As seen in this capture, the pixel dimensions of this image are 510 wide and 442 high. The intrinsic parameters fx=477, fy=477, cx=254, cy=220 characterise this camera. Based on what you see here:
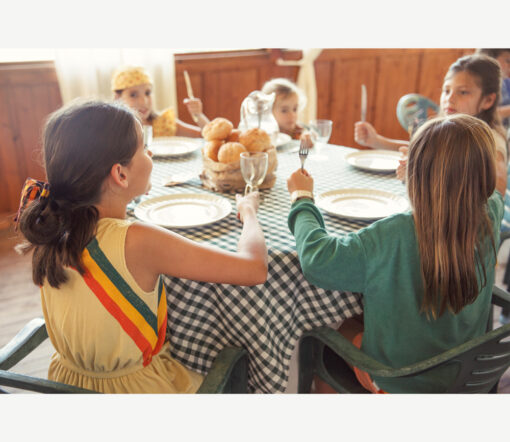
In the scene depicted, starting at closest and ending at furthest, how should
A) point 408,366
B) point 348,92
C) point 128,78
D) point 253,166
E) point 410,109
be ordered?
point 408,366, point 253,166, point 410,109, point 128,78, point 348,92

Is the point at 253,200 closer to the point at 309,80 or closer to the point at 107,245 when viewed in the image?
the point at 107,245

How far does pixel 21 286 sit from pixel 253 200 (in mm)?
1852

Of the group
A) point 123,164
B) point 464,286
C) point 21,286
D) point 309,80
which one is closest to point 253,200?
point 123,164

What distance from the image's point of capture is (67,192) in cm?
101

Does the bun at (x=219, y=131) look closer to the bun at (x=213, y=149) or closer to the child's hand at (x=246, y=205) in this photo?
the bun at (x=213, y=149)

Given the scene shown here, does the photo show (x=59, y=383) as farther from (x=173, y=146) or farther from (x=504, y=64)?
(x=504, y=64)

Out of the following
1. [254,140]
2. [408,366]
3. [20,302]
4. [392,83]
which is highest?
[254,140]

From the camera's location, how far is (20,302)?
2.46 metres

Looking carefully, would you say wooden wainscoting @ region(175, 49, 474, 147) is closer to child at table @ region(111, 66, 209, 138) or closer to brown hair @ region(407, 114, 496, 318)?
child at table @ region(111, 66, 209, 138)

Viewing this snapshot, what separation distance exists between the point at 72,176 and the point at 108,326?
1.09 feet

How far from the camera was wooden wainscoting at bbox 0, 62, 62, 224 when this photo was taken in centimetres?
298

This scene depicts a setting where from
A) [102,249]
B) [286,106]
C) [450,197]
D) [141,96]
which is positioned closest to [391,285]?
[450,197]

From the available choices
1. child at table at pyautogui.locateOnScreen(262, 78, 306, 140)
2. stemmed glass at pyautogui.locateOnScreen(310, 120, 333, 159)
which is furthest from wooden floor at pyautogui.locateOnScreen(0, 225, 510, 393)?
child at table at pyautogui.locateOnScreen(262, 78, 306, 140)

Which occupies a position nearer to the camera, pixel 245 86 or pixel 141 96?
pixel 141 96
